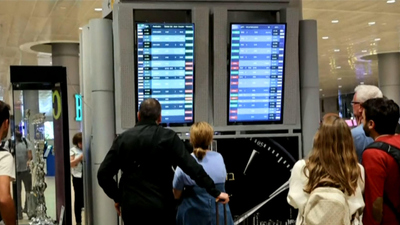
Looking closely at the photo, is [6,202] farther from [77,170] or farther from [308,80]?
[77,170]

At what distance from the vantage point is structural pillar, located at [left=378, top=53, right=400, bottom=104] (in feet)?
66.8

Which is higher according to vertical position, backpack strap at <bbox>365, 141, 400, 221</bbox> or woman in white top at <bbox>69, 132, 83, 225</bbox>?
backpack strap at <bbox>365, 141, 400, 221</bbox>

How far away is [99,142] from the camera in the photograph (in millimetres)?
4953

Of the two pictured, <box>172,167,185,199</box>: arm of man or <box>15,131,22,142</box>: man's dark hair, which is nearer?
<box>172,167,185,199</box>: arm of man

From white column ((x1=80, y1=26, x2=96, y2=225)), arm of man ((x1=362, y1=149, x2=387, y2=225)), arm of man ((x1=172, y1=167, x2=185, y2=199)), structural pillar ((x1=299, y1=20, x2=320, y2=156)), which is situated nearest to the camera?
arm of man ((x1=362, y1=149, x2=387, y2=225))

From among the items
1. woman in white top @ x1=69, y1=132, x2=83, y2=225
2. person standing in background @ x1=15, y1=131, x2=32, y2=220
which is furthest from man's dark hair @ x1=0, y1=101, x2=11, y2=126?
woman in white top @ x1=69, y1=132, x2=83, y2=225

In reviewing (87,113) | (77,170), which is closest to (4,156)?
(87,113)

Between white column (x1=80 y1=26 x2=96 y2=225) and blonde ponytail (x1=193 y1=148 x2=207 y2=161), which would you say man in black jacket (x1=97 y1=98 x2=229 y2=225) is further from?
white column (x1=80 y1=26 x2=96 y2=225)

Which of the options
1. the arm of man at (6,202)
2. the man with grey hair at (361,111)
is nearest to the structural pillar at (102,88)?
the arm of man at (6,202)

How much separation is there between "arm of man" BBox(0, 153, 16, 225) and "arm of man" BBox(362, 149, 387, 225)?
1.99 metres

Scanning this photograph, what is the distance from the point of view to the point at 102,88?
4906mm

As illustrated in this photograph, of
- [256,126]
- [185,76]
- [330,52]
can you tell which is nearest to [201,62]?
[185,76]

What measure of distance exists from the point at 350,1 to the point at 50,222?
786 cm

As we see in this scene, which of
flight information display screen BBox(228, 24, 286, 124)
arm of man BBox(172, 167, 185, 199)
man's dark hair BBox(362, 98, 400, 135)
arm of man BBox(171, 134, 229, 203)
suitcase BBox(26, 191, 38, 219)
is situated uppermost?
flight information display screen BBox(228, 24, 286, 124)
